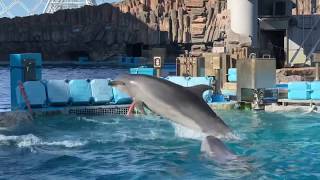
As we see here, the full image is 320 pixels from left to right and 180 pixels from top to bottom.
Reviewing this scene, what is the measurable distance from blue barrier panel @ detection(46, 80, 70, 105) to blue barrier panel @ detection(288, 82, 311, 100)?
5.89 m

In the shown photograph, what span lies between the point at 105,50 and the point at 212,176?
175 ft

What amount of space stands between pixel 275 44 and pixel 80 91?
17.9 metres

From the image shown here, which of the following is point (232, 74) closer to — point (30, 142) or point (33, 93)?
point (33, 93)

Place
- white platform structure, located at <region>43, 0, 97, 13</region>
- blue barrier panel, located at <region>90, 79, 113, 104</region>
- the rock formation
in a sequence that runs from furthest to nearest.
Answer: white platform structure, located at <region>43, 0, 97, 13</region>, the rock formation, blue barrier panel, located at <region>90, 79, 113, 104</region>

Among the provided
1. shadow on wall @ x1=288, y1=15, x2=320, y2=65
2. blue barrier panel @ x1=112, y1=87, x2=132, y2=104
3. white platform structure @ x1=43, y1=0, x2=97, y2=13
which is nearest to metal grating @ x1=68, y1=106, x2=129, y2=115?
blue barrier panel @ x1=112, y1=87, x2=132, y2=104

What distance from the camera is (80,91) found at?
50.3 ft

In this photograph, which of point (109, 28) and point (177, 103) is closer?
point (177, 103)

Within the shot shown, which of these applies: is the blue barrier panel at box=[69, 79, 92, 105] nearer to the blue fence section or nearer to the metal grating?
the blue fence section

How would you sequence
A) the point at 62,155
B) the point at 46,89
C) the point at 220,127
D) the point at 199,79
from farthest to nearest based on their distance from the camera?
→ the point at 199,79
the point at 46,89
the point at 62,155
the point at 220,127

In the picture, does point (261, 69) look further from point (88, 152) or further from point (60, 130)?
point (88, 152)

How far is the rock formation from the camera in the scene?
57.5 metres

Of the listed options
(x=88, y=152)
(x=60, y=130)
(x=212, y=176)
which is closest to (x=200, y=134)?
(x=212, y=176)

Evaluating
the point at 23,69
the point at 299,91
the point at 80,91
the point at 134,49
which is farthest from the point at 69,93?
the point at 134,49

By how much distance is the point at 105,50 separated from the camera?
2383 inches
